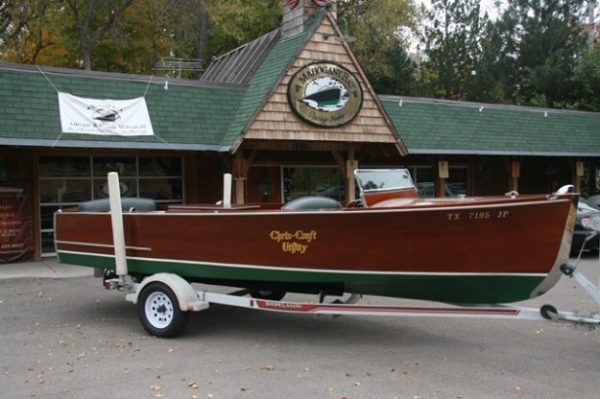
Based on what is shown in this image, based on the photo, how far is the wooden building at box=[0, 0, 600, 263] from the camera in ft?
41.9

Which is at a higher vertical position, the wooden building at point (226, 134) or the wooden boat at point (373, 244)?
the wooden building at point (226, 134)

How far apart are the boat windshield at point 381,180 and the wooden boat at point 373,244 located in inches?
0.6

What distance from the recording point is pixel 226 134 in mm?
13867

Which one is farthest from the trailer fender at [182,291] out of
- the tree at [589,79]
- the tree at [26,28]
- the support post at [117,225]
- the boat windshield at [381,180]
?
the tree at [589,79]

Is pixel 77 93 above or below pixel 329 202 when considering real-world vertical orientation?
above

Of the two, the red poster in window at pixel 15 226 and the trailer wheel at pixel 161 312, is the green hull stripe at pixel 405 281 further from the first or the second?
the red poster in window at pixel 15 226

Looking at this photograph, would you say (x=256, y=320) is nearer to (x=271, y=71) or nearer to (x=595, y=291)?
(x=595, y=291)

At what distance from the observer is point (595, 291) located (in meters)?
5.54

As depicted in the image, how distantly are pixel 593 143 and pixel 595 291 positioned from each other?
1593 centimetres

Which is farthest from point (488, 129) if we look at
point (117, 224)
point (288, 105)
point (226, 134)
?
point (117, 224)

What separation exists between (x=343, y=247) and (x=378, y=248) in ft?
1.16

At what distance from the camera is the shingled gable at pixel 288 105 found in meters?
13.5

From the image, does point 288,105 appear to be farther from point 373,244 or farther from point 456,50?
point 456,50

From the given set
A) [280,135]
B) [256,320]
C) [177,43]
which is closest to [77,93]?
[280,135]
